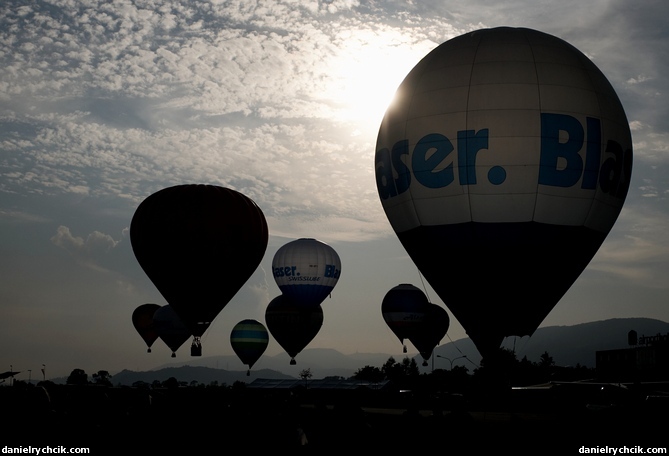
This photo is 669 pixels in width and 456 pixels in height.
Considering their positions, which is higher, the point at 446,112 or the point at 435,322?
the point at 446,112

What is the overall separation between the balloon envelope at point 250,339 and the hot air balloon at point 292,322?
31.2ft

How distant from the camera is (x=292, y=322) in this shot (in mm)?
67812

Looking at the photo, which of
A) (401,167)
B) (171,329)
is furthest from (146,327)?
(401,167)

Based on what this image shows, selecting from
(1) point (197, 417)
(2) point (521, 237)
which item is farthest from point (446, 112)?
(1) point (197, 417)

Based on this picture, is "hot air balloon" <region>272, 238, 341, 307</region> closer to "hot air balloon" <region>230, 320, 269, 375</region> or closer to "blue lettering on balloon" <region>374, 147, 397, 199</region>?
"hot air balloon" <region>230, 320, 269, 375</region>

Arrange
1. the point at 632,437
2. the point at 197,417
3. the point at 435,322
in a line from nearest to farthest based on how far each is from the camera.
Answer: the point at 197,417, the point at 632,437, the point at 435,322

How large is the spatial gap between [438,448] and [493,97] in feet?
65.5

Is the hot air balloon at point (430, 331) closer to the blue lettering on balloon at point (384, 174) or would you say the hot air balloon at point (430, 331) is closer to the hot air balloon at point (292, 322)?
the hot air balloon at point (292, 322)

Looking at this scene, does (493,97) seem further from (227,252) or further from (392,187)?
(227,252)

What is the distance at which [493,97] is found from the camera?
29031 millimetres

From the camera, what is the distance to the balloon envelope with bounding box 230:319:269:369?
78.4 meters

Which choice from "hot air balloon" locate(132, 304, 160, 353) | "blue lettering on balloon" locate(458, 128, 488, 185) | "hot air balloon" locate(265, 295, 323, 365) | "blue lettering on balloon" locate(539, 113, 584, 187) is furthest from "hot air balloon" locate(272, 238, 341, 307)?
"blue lettering on balloon" locate(539, 113, 584, 187)

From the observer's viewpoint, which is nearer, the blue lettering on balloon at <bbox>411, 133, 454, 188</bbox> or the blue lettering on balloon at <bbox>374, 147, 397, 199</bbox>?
the blue lettering on balloon at <bbox>411, 133, 454, 188</bbox>

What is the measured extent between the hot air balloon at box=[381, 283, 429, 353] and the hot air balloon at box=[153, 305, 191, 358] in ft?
68.1
